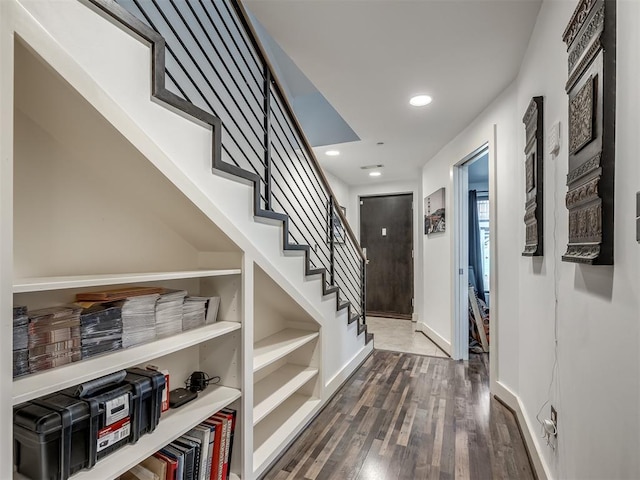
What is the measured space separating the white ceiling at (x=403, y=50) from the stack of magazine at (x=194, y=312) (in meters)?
1.53

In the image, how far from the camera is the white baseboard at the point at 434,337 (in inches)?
145

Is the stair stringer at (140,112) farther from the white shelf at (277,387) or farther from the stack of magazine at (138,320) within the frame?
the white shelf at (277,387)

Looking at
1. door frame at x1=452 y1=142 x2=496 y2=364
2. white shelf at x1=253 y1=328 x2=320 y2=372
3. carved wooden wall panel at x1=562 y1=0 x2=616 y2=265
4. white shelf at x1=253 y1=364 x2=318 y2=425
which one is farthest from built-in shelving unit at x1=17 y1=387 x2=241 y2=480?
door frame at x1=452 y1=142 x2=496 y2=364

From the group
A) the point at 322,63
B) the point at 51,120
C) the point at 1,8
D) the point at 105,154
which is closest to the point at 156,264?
the point at 105,154

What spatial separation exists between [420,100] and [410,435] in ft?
8.07

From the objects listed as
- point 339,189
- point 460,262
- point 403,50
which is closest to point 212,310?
point 403,50

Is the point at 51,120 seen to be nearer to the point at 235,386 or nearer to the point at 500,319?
the point at 235,386

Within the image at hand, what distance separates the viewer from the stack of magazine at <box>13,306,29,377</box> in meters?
0.91

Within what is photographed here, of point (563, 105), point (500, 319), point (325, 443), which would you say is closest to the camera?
point (563, 105)

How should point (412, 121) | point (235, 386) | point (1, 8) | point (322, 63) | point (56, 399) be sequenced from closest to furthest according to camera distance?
point (1, 8), point (56, 399), point (235, 386), point (322, 63), point (412, 121)

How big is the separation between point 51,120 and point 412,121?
2.79 m

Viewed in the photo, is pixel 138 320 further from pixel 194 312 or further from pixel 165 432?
pixel 165 432

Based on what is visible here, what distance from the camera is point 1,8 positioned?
728 mm

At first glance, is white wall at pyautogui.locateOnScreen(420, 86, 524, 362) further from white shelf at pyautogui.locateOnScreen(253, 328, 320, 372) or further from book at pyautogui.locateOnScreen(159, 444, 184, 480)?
book at pyautogui.locateOnScreen(159, 444, 184, 480)
